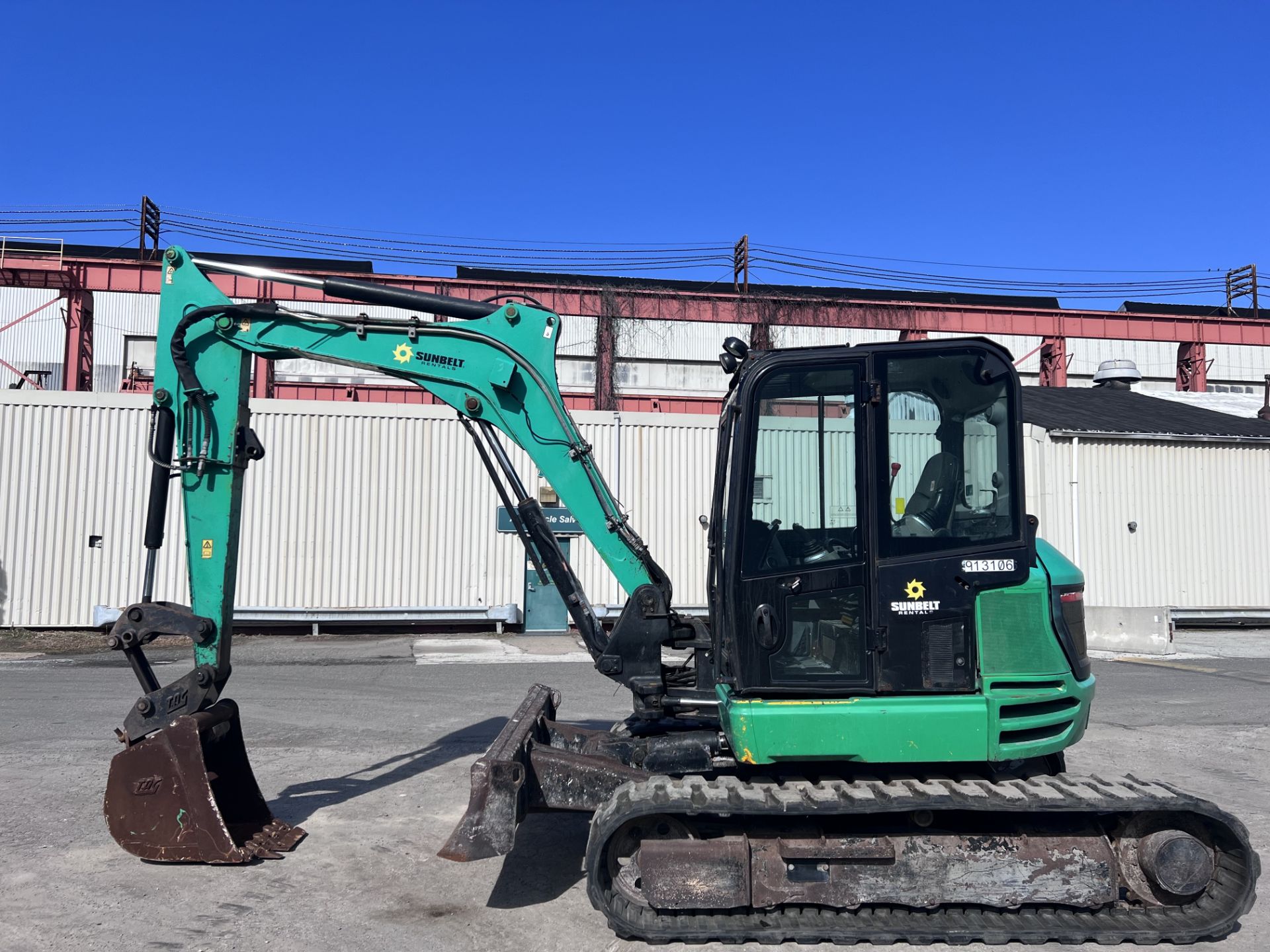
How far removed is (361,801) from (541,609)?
1169cm

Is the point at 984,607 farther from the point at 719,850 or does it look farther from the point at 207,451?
the point at 207,451

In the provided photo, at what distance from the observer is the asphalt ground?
15.2ft

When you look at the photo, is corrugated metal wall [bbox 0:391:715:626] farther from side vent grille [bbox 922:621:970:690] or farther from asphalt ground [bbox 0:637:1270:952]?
side vent grille [bbox 922:621:970:690]

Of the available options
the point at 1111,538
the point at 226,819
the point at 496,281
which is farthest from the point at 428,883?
the point at 496,281

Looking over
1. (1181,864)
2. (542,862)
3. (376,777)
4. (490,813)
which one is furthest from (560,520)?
(1181,864)

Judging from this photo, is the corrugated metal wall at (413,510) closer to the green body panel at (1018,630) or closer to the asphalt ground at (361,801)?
the asphalt ground at (361,801)

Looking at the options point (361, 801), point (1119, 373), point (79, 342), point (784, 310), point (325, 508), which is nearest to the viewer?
point (361, 801)

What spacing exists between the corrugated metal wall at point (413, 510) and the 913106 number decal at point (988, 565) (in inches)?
480

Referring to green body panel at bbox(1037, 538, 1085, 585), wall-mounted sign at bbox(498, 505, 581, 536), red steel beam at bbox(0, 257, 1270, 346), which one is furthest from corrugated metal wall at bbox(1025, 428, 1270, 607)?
green body panel at bbox(1037, 538, 1085, 585)

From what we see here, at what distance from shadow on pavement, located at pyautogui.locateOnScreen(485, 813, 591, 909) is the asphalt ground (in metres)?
0.02

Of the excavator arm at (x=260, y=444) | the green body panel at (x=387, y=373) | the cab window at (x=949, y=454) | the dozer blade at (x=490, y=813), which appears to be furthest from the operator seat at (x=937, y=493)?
the dozer blade at (x=490, y=813)

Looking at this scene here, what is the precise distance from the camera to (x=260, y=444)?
5660 mm

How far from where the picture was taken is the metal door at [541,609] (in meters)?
Result: 18.4

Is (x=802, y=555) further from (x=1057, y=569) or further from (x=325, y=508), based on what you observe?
(x=325, y=508)
